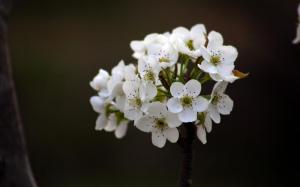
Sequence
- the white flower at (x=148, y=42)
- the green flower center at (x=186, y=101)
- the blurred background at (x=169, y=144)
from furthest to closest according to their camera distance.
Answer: the blurred background at (x=169, y=144) → the white flower at (x=148, y=42) → the green flower center at (x=186, y=101)

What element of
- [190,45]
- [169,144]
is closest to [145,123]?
[190,45]

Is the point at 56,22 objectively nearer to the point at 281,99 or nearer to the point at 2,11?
the point at 281,99

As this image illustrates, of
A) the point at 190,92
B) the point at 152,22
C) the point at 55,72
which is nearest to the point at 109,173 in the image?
the point at 55,72

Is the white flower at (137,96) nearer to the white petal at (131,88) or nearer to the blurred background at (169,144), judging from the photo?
the white petal at (131,88)

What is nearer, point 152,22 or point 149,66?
point 149,66

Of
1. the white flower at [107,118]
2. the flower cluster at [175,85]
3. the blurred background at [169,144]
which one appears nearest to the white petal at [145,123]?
the flower cluster at [175,85]
